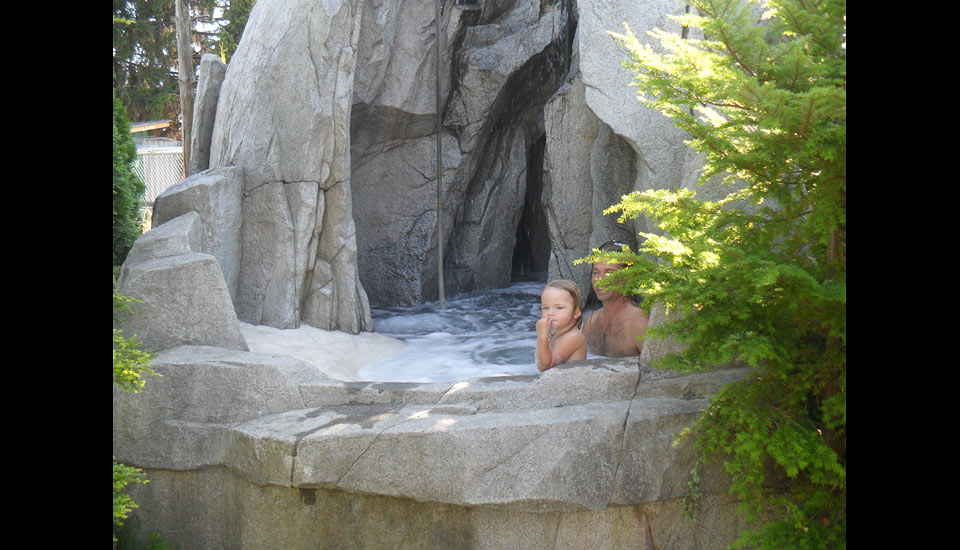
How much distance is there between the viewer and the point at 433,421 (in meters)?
3.44

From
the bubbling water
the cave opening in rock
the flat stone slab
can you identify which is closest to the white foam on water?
the bubbling water

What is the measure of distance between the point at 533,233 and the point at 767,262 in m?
10.2

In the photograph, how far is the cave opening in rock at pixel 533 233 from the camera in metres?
11.8

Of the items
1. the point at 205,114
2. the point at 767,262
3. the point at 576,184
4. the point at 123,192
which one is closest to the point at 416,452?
the point at 767,262

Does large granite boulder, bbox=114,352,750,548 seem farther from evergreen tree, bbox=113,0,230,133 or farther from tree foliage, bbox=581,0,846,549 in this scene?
evergreen tree, bbox=113,0,230,133

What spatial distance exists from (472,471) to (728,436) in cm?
112

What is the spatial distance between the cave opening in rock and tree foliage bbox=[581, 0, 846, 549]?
336 inches

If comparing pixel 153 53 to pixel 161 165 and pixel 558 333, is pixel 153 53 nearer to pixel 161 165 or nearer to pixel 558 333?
pixel 161 165

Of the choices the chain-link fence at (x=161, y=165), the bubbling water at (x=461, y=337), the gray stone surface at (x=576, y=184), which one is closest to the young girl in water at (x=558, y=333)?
the bubbling water at (x=461, y=337)

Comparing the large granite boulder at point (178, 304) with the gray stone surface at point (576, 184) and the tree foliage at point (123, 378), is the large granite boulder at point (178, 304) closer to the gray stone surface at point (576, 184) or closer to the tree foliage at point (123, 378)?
the tree foliage at point (123, 378)

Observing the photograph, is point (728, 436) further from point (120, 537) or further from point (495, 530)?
point (120, 537)

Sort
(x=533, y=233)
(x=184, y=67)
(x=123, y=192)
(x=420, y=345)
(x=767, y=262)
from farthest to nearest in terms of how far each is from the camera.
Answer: (x=533, y=233) < (x=184, y=67) < (x=420, y=345) < (x=123, y=192) < (x=767, y=262)

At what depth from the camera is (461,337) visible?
673cm
